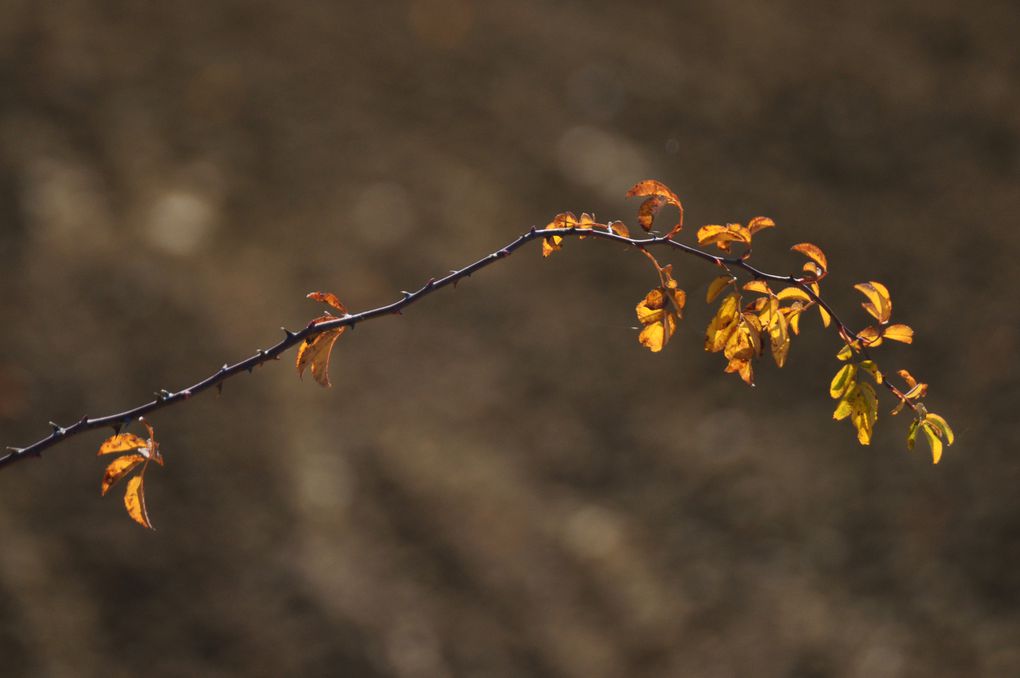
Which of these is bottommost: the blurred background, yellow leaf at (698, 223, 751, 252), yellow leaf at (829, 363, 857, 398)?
yellow leaf at (829, 363, 857, 398)

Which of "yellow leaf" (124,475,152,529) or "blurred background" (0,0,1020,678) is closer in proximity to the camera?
"yellow leaf" (124,475,152,529)

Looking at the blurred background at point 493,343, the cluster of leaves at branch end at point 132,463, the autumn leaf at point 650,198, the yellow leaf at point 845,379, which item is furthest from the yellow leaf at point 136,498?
the blurred background at point 493,343

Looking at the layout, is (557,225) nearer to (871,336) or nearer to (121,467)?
(871,336)

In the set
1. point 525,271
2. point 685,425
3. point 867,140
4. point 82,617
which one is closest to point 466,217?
point 525,271

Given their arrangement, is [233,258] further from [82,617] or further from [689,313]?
[689,313]

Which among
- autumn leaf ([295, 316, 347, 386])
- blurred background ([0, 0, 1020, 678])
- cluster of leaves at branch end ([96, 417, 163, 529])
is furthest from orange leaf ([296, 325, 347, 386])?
blurred background ([0, 0, 1020, 678])

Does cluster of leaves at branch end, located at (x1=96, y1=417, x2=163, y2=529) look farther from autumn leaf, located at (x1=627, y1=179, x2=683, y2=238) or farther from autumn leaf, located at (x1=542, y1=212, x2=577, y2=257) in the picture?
autumn leaf, located at (x1=627, y1=179, x2=683, y2=238)

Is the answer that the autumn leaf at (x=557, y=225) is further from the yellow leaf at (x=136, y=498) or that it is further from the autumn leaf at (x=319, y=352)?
the yellow leaf at (x=136, y=498)

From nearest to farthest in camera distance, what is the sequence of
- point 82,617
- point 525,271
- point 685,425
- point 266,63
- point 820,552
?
point 82,617, point 820,552, point 685,425, point 525,271, point 266,63
